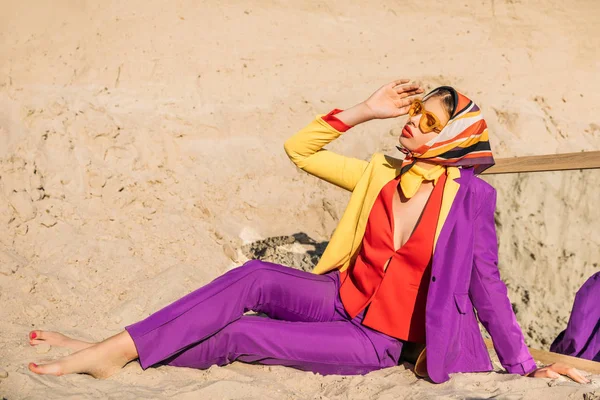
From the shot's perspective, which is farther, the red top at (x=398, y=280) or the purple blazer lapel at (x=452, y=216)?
the red top at (x=398, y=280)

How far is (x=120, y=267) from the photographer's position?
434 centimetres

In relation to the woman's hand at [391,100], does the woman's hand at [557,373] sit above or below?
below

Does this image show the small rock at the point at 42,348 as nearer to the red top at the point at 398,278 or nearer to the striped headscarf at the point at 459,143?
the red top at the point at 398,278

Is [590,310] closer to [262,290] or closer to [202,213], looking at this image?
[262,290]

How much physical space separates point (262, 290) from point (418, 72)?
4670 mm

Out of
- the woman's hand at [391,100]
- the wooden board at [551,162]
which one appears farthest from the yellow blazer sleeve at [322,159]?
the wooden board at [551,162]


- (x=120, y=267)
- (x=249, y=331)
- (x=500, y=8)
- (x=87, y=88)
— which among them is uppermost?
(x=500, y=8)

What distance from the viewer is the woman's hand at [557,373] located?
2967 mm

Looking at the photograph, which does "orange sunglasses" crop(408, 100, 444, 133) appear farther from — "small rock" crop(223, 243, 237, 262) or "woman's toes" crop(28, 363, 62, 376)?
"small rock" crop(223, 243, 237, 262)

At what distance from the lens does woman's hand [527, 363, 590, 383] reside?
2967mm

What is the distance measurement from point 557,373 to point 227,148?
12.0ft

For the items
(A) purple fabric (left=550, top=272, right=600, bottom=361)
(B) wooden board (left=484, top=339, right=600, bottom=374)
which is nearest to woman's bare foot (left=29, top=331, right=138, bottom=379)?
(B) wooden board (left=484, top=339, right=600, bottom=374)

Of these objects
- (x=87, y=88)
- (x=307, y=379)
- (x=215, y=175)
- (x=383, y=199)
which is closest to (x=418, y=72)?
(x=215, y=175)

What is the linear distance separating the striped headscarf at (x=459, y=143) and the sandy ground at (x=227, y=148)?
94 cm
